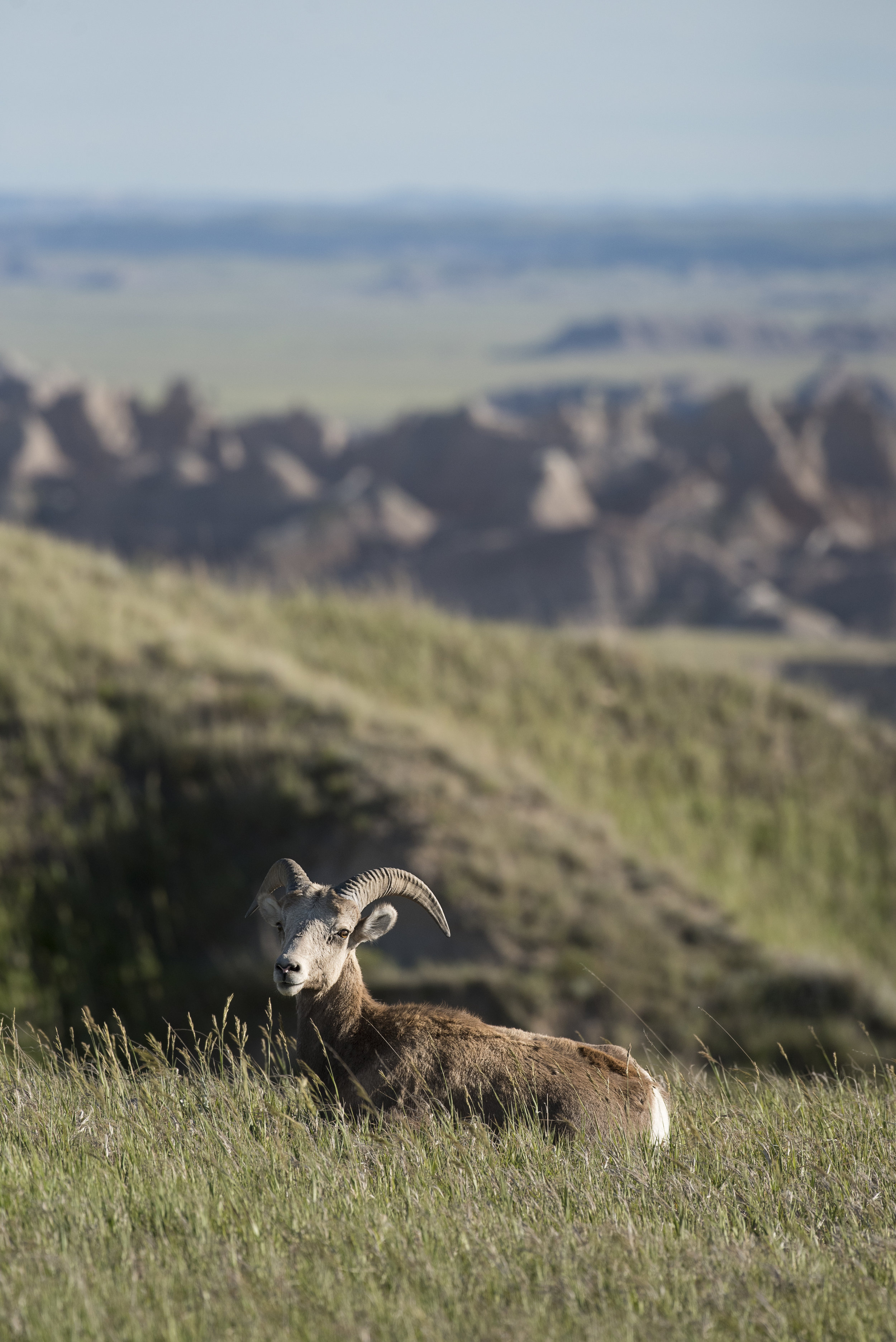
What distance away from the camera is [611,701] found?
64.7ft

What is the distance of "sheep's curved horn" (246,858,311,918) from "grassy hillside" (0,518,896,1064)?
19.6ft

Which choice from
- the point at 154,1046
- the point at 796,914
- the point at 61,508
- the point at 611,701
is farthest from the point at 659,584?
the point at 154,1046

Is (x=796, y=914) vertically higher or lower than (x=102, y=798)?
lower

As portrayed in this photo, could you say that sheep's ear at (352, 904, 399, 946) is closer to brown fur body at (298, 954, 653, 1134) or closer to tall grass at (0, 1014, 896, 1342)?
brown fur body at (298, 954, 653, 1134)

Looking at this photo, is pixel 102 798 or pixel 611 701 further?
pixel 611 701

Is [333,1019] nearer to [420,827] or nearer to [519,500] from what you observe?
[420,827]

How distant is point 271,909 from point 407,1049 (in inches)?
26.5

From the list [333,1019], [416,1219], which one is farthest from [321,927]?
[416,1219]

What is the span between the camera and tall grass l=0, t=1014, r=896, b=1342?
3291 mm

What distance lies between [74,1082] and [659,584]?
63217 millimetres

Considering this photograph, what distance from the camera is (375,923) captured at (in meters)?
4.70

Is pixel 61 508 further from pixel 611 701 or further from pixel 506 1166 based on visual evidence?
pixel 506 1166

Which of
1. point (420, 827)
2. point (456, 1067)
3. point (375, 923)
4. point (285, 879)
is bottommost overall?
point (420, 827)

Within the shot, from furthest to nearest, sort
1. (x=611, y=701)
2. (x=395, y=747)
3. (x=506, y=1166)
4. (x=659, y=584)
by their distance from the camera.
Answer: (x=659, y=584), (x=611, y=701), (x=395, y=747), (x=506, y=1166)
